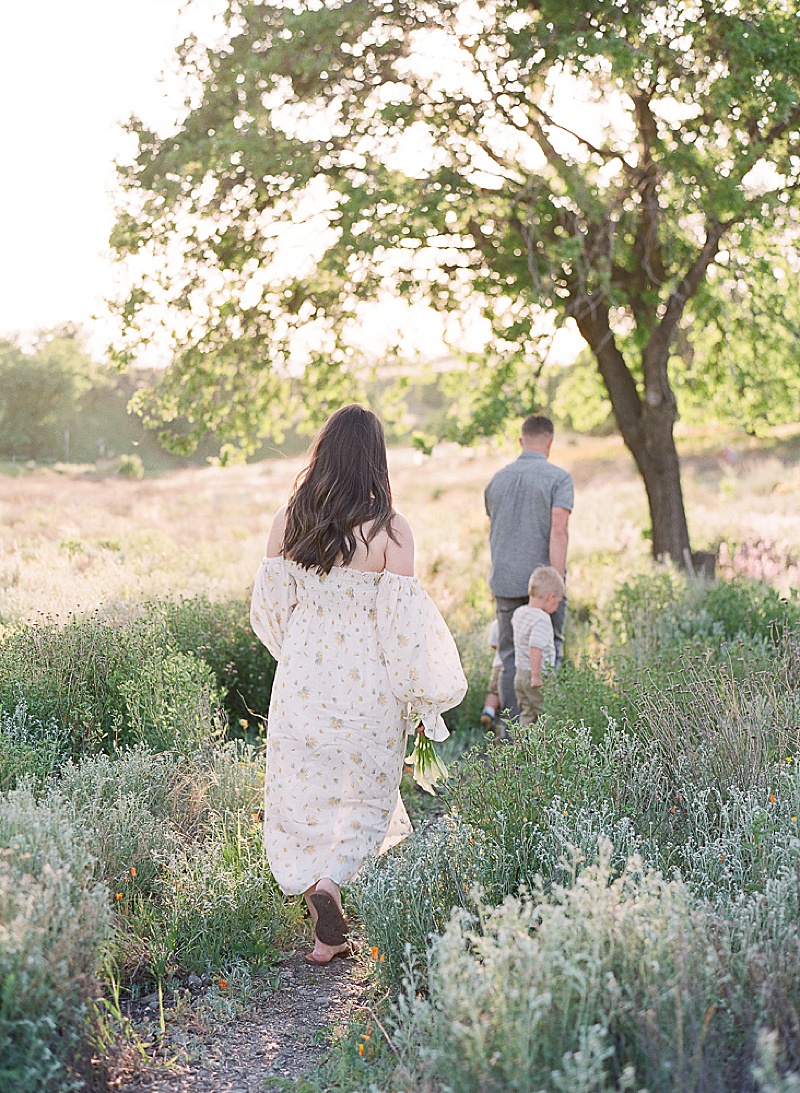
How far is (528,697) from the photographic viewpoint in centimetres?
662

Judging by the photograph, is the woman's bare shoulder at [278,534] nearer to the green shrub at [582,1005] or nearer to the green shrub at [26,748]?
the green shrub at [26,748]

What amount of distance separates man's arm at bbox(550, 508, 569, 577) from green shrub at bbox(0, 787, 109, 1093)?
438 centimetres

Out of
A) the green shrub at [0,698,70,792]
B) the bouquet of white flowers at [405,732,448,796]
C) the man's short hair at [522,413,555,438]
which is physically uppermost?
the man's short hair at [522,413,555,438]

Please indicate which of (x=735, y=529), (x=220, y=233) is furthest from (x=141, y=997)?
Answer: (x=735, y=529)

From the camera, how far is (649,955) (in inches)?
114

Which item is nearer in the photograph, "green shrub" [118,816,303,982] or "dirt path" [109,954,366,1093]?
"dirt path" [109,954,366,1093]

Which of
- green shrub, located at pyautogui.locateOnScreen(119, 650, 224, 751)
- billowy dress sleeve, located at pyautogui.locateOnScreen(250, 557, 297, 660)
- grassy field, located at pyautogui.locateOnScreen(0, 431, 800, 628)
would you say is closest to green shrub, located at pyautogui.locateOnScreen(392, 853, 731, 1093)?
billowy dress sleeve, located at pyautogui.locateOnScreen(250, 557, 297, 660)

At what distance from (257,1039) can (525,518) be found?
432cm

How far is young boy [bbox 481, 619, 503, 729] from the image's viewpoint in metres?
7.68

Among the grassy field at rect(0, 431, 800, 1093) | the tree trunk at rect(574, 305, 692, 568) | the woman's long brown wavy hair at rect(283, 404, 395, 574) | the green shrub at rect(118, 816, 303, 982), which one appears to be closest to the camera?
the grassy field at rect(0, 431, 800, 1093)

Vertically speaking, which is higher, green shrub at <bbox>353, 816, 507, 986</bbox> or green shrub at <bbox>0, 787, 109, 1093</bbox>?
green shrub at <bbox>0, 787, 109, 1093</bbox>

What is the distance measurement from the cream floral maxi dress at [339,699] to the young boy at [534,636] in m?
1.88

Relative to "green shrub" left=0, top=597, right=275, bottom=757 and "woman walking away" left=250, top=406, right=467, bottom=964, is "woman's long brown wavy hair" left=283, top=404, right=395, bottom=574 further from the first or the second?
"green shrub" left=0, top=597, right=275, bottom=757

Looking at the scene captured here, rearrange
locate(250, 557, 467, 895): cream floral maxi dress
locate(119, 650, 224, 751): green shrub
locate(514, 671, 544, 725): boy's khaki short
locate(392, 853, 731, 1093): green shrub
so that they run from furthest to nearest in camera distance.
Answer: locate(514, 671, 544, 725): boy's khaki short < locate(119, 650, 224, 751): green shrub < locate(250, 557, 467, 895): cream floral maxi dress < locate(392, 853, 731, 1093): green shrub
